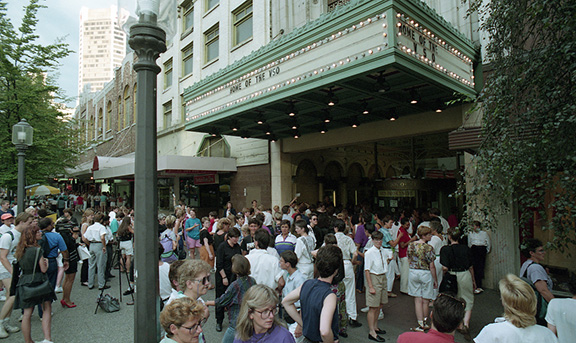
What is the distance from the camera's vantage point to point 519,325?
2.78 m

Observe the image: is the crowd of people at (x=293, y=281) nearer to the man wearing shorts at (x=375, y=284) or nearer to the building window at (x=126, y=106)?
the man wearing shorts at (x=375, y=284)

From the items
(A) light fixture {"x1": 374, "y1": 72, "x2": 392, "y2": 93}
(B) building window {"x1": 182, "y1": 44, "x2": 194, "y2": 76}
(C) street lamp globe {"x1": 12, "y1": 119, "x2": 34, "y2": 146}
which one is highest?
(B) building window {"x1": 182, "y1": 44, "x2": 194, "y2": 76}

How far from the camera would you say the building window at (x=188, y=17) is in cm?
2188

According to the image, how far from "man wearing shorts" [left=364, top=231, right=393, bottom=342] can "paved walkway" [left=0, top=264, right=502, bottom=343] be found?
21cm

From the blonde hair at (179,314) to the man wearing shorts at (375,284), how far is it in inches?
144

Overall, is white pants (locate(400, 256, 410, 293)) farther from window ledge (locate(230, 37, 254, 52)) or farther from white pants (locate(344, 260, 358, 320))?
window ledge (locate(230, 37, 254, 52))

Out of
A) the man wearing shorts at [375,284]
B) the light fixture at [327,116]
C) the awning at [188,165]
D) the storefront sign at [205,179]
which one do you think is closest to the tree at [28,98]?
the awning at [188,165]

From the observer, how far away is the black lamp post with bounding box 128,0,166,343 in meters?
2.64

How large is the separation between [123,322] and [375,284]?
4.85 metres

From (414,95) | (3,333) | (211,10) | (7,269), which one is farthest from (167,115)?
(3,333)

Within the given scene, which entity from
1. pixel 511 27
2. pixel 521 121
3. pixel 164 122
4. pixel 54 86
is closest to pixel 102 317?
pixel 521 121

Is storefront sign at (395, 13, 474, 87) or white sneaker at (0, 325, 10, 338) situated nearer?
white sneaker at (0, 325, 10, 338)

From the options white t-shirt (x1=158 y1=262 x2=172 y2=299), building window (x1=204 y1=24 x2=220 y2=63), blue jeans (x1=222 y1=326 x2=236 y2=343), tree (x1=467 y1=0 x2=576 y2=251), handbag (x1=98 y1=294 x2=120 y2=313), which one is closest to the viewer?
tree (x1=467 y1=0 x2=576 y2=251)

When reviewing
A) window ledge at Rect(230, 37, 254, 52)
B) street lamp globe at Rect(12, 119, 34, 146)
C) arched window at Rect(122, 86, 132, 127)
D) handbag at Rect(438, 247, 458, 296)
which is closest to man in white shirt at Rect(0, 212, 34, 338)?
street lamp globe at Rect(12, 119, 34, 146)
